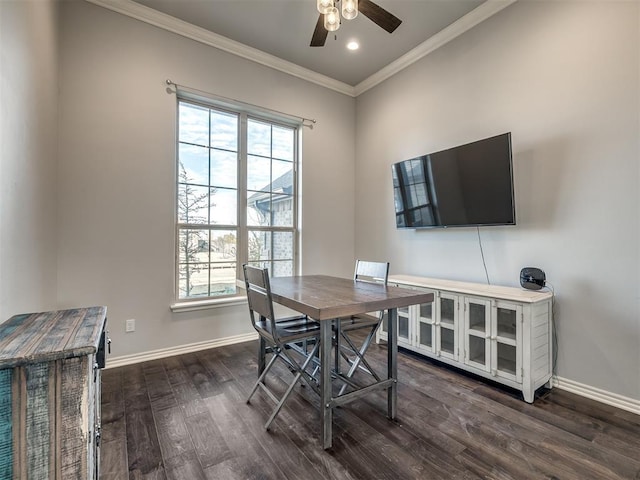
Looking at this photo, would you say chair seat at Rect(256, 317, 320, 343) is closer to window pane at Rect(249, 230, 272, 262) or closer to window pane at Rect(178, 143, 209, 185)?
window pane at Rect(249, 230, 272, 262)

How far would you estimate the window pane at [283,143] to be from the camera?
153 inches

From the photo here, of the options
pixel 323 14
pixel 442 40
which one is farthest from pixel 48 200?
pixel 442 40

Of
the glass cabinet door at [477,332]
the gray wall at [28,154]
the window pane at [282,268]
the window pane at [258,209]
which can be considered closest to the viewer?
the gray wall at [28,154]

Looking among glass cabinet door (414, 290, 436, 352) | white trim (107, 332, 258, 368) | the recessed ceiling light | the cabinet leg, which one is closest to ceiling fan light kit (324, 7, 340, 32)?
the recessed ceiling light

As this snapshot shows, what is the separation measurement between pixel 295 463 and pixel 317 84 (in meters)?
4.14

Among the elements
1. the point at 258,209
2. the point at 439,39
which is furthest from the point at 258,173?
the point at 439,39

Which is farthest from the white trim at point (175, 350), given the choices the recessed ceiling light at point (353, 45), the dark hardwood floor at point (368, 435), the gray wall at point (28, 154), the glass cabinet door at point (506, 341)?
the recessed ceiling light at point (353, 45)

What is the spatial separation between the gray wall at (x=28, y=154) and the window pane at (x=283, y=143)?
83.7 inches

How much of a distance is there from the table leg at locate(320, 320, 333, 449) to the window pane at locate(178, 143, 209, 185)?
240cm

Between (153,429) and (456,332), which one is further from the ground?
(456,332)

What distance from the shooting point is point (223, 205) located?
11.4 feet

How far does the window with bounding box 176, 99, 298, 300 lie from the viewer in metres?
3.27

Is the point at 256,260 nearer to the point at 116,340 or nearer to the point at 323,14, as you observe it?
the point at 116,340

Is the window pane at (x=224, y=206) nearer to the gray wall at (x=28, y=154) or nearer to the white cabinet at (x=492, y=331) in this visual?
the gray wall at (x=28, y=154)
